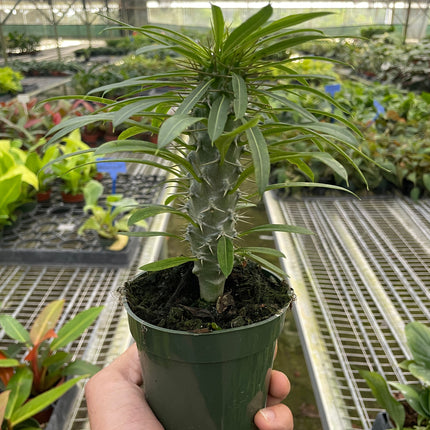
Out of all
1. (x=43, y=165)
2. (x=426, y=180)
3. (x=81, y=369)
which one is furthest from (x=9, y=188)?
(x=426, y=180)

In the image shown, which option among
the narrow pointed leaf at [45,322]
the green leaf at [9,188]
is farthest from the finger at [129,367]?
the green leaf at [9,188]

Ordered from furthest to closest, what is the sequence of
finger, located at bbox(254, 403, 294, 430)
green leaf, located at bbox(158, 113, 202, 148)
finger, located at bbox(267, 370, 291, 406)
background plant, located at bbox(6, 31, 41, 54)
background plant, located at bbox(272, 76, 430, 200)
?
background plant, located at bbox(6, 31, 41, 54), background plant, located at bbox(272, 76, 430, 200), finger, located at bbox(267, 370, 291, 406), finger, located at bbox(254, 403, 294, 430), green leaf, located at bbox(158, 113, 202, 148)

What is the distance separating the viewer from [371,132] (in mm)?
3145

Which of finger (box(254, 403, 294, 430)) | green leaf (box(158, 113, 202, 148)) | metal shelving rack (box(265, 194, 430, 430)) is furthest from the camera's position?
metal shelving rack (box(265, 194, 430, 430))

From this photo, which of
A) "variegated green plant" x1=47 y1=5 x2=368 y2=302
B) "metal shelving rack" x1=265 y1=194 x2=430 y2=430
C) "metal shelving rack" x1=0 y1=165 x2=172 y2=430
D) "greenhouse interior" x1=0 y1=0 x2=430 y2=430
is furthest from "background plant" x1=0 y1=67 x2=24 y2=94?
"variegated green plant" x1=47 y1=5 x2=368 y2=302

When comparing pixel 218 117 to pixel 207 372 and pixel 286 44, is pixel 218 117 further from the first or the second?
pixel 207 372

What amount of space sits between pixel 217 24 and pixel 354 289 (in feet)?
4.40

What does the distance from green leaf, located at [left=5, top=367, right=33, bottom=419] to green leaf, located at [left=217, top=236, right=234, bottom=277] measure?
2.83 feet

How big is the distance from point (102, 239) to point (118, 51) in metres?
10.6

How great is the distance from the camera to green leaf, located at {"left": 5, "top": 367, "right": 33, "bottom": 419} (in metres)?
1.10

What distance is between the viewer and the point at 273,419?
0.81 meters

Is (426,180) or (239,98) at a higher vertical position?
(239,98)

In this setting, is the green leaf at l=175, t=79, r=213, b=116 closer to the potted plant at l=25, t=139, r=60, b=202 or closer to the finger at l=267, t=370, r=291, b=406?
the finger at l=267, t=370, r=291, b=406

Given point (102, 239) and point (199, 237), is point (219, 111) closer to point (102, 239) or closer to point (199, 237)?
point (199, 237)
